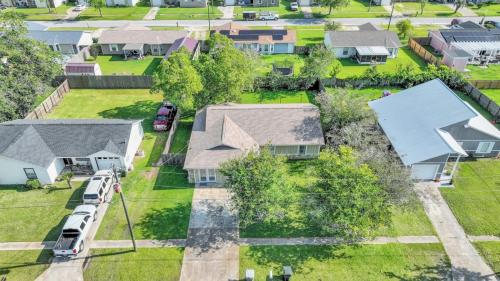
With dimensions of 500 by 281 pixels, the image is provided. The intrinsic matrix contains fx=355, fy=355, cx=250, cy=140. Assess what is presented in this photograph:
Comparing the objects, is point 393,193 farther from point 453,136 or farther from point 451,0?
point 451,0

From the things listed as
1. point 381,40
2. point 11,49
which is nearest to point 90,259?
point 11,49

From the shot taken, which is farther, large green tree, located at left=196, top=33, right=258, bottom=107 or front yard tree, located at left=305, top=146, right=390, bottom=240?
large green tree, located at left=196, top=33, right=258, bottom=107

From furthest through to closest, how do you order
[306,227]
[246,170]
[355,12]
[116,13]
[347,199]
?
[355,12]
[116,13]
[306,227]
[246,170]
[347,199]

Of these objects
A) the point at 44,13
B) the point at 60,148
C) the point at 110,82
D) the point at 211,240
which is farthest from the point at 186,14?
the point at 211,240

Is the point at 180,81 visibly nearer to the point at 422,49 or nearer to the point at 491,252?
the point at 491,252

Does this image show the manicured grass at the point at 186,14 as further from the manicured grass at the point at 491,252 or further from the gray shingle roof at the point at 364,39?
the manicured grass at the point at 491,252

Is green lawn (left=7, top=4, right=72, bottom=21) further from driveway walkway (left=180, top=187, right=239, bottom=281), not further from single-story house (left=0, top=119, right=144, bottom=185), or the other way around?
driveway walkway (left=180, top=187, right=239, bottom=281)

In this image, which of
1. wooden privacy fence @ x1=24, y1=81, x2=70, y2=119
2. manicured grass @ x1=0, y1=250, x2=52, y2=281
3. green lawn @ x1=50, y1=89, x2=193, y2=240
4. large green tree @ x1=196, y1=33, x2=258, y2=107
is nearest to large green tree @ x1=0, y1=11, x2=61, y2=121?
wooden privacy fence @ x1=24, y1=81, x2=70, y2=119
